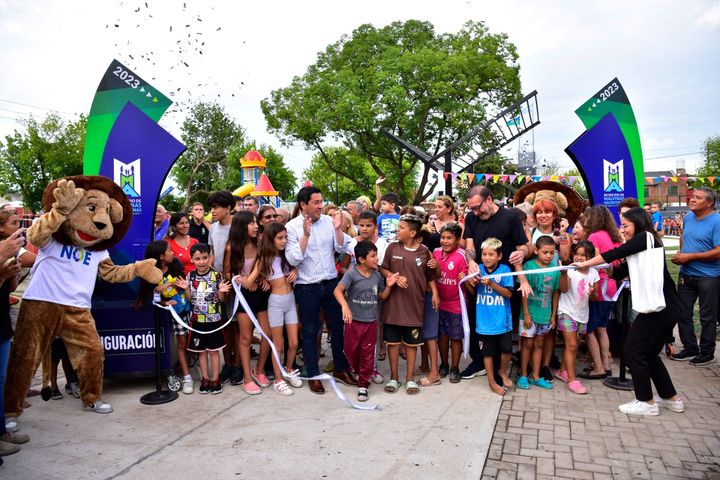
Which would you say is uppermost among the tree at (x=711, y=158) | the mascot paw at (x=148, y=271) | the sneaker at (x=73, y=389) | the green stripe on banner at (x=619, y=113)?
the tree at (x=711, y=158)

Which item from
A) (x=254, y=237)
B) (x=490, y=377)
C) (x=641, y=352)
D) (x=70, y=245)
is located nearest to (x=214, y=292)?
(x=254, y=237)

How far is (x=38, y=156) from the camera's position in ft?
122

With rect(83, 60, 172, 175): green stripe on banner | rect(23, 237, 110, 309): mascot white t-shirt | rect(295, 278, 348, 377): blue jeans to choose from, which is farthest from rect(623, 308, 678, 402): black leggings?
rect(83, 60, 172, 175): green stripe on banner

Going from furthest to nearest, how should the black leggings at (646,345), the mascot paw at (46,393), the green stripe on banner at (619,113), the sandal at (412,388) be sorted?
1. the green stripe on banner at (619,113)
2. the sandal at (412,388)
3. the mascot paw at (46,393)
4. the black leggings at (646,345)

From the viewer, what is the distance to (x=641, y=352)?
4.48 m

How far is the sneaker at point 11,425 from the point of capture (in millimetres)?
4242

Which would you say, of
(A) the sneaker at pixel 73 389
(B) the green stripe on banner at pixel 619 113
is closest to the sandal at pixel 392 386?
(A) the sneaker at pixel 73 389

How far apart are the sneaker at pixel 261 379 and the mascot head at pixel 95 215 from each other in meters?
1.94

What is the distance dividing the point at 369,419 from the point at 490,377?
1.40m

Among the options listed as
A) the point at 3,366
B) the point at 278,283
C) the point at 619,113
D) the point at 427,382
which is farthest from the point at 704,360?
the point at 3,366

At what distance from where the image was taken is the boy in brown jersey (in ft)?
17.1

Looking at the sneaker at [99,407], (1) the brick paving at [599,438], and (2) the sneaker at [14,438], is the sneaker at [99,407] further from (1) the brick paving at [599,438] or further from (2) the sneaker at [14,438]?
(1) the brick paving at [599,438]

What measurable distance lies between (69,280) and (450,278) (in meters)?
3.58

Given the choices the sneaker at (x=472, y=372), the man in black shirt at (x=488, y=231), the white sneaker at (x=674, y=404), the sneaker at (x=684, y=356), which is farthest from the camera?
the sneaker at (x=684, y=356)
